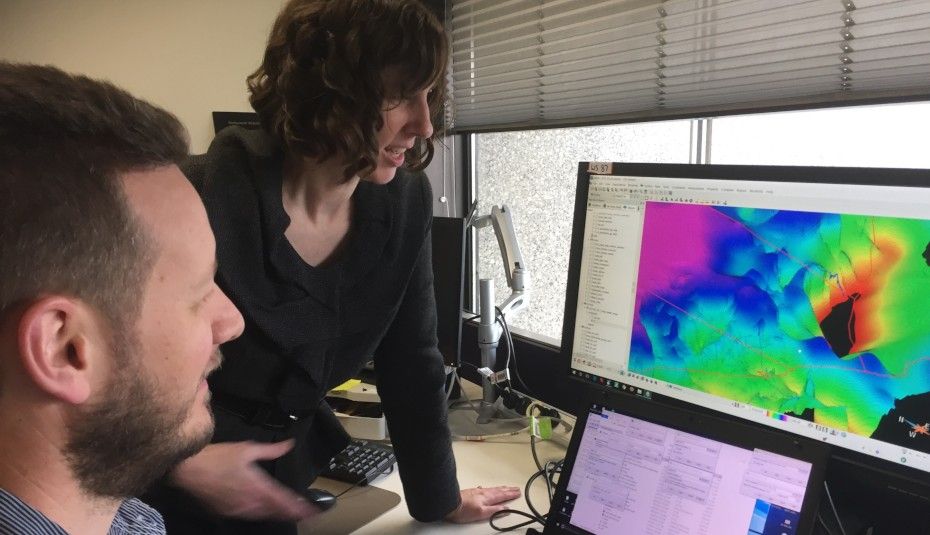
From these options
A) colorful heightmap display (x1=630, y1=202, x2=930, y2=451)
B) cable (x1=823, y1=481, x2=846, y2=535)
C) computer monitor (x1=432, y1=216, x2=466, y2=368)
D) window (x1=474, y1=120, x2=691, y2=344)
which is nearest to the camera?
colorful heightmap display (x1=630, y1=202, x2=930, y2=451)

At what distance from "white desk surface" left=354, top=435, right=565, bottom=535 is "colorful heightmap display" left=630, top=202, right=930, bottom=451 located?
14.6 inches

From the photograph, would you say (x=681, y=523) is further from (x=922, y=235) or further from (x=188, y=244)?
(x=188, y=244)

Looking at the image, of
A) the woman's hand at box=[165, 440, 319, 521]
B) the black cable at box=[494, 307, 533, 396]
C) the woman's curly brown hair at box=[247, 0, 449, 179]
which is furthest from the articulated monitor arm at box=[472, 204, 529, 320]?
the woman's hand at box=[165, 440, 319, 521]

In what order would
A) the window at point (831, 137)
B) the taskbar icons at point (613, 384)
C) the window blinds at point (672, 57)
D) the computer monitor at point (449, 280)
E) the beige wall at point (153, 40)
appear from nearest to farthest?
the taskbar icons at point (613, 384) < the window blinds at point (672, 57) < the window at point (831, 137) < the computer monitor at point (449, 280) < the beige wall at point (153, 40)

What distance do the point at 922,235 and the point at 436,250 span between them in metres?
1.03

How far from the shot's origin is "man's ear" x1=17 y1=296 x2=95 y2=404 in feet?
1.82

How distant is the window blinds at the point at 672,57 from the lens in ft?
3.69

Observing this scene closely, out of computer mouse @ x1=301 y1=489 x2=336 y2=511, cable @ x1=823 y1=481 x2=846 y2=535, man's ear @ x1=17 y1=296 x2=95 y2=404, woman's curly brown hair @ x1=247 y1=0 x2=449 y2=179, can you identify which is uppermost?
woman's curly brown hair @ x1=247 y1=0 x2=449 y2=179

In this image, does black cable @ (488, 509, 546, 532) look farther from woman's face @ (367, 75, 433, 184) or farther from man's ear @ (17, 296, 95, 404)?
man's ear @ (17, 296, 95, 404)

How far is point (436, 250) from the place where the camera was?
1629 millimetres

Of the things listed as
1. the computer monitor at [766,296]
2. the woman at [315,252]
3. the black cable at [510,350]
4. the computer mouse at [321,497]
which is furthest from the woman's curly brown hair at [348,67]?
the black cable at [510,350]

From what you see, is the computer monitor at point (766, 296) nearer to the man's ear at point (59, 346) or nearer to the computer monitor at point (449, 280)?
the computer monitor at point (449, 280)

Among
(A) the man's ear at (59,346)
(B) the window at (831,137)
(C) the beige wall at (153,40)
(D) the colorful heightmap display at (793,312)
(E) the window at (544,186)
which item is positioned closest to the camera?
(A) the man's ear at (59,346)

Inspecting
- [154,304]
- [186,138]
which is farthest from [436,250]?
[154,304]
